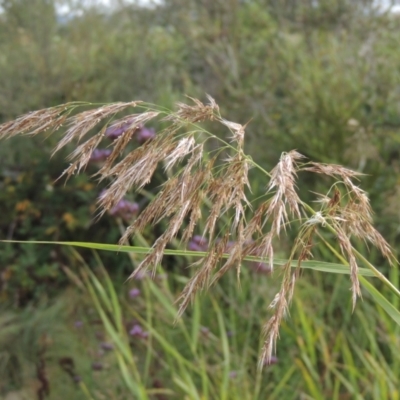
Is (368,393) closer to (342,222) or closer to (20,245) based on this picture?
(342,222)

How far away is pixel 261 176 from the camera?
4.45 metres

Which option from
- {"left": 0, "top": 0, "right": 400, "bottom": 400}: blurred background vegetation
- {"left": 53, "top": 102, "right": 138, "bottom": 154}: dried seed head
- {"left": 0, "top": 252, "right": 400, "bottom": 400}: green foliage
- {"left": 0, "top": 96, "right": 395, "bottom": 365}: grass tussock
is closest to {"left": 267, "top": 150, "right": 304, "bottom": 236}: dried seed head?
{"left": 0, "top": 96, "right": 395, "bottom": 365}: grass tussock

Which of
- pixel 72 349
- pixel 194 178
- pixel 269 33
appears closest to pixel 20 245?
pixel 72 349

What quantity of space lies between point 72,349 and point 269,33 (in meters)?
4.04

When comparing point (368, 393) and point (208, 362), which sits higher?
point (368, 393)

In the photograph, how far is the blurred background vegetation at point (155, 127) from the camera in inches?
121

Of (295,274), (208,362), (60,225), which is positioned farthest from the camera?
(60,225)

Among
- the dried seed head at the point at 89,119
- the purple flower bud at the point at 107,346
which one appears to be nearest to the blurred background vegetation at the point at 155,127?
the purple flower bud at the point at 107,346

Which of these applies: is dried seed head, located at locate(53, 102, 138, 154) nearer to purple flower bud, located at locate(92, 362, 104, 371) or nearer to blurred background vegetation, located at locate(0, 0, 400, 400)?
blurred background vegetation, located at locate(0, 0, 400, 400)

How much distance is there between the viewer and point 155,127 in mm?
4703

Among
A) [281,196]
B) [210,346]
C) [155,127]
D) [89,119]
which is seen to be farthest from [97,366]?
[155,127]

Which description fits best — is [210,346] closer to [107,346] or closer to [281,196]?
[107,346]

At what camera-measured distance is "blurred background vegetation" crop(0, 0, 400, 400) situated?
3.08 meters

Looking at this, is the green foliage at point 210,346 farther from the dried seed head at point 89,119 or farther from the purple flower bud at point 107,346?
the dried seed head at point 89,119
